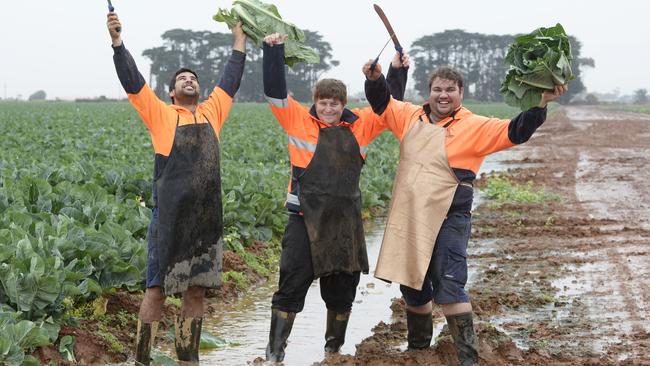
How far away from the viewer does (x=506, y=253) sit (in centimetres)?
903

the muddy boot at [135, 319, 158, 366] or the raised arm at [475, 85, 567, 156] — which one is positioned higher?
the raised arm at [475, 85, 567, 156]

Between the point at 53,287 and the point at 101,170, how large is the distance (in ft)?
17.2

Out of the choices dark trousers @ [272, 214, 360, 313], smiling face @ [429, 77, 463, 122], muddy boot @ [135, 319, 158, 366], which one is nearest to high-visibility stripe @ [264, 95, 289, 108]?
dark trousers @ [272, 214, 360, 313]

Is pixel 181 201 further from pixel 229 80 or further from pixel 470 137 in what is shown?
pixel 470 137

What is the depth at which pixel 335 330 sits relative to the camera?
209 inches

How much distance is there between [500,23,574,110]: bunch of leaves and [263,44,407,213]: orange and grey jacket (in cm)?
88

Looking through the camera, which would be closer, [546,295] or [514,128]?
[514,128]

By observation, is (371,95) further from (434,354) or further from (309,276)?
(434,354)

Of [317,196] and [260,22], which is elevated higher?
[260,22]

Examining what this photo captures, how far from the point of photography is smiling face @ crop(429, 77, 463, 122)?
4.98 meters

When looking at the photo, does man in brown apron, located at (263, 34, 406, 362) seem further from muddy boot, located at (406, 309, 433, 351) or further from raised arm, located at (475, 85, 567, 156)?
raised arm, located at (475, 85, 567, 156)

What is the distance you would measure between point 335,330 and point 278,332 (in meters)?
0.36

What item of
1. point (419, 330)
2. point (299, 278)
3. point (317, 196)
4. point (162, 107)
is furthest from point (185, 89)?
point (419, 330)

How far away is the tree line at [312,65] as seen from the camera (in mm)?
77250
